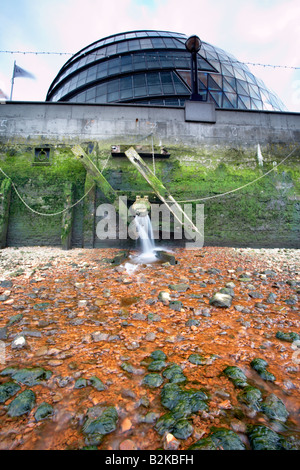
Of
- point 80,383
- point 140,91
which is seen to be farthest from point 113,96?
point 80,383

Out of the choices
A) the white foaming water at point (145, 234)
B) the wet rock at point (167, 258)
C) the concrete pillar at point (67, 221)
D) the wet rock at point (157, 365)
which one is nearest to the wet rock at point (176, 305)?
the wet rock at point (157, 365)

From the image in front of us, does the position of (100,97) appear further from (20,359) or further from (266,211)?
(20,359)

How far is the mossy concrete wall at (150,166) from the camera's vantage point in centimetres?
693

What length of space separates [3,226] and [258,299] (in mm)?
7103

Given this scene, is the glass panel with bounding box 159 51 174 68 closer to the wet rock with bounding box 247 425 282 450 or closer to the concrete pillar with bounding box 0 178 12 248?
the concrete pillar with bounding box 0 178 12 248

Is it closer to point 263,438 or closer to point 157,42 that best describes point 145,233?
point 263,438

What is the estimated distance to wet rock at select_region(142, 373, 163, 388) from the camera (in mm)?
1454

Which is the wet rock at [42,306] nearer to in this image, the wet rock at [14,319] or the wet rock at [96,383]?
the wet rock at [14,319]

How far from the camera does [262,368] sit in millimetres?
1585

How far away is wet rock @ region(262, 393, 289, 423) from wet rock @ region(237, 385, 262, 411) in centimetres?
3

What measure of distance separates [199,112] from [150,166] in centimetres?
265

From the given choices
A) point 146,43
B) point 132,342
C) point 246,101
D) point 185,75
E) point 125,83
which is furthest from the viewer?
point 146,43

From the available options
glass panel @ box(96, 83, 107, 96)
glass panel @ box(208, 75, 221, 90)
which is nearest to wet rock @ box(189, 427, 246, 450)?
glass panel @ box(96, 83, 107, 96)
